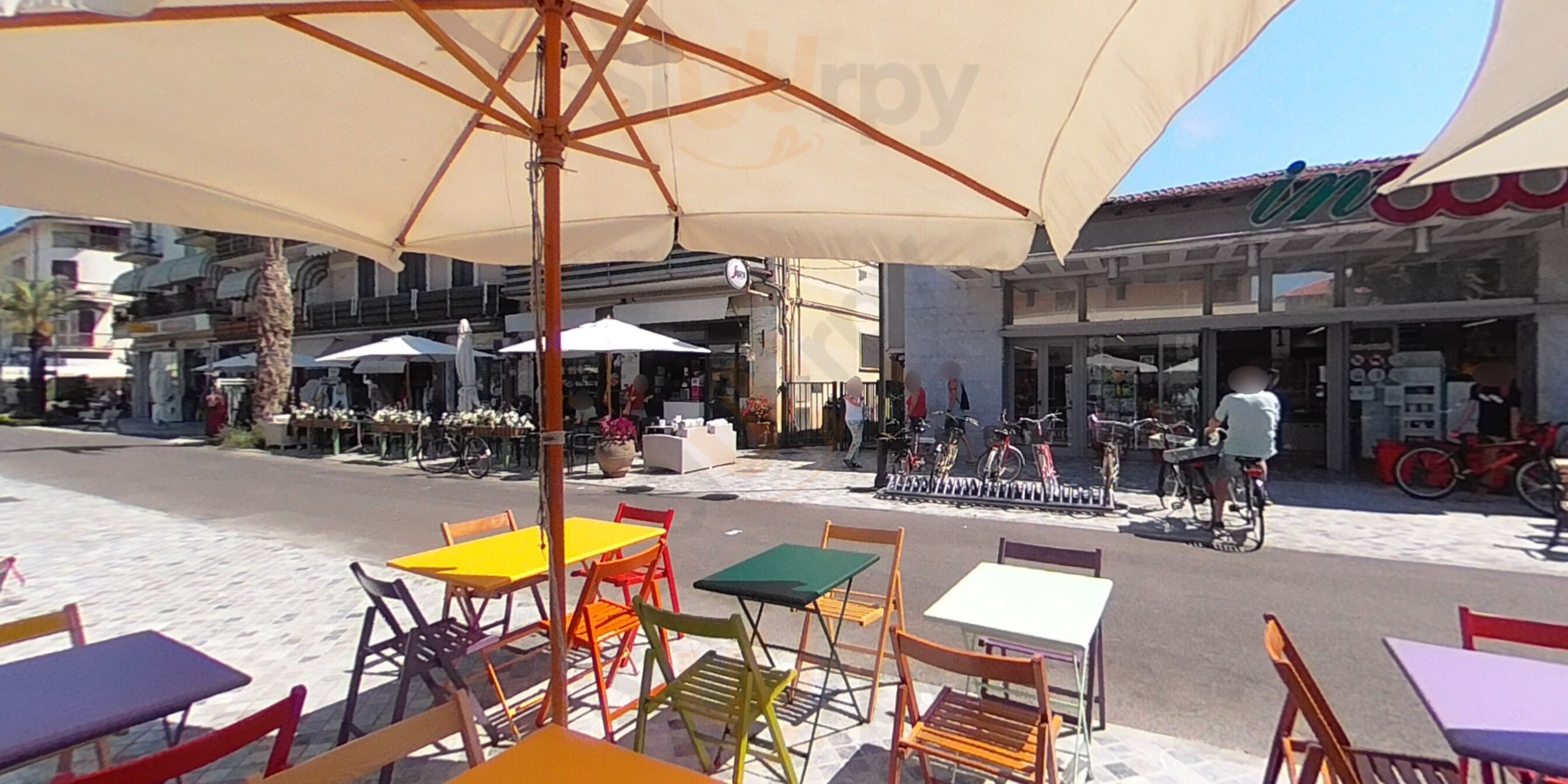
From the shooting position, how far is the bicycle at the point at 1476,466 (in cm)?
834

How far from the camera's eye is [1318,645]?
4.41 meters

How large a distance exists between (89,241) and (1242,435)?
210 ft

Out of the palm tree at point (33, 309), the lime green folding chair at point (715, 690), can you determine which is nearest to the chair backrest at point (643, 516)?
the lime green folding chair at point (715, 690)

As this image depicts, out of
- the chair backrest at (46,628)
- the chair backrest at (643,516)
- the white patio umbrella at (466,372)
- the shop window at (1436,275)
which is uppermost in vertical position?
the shop window at (1436,275)

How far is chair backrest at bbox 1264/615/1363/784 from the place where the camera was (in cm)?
178

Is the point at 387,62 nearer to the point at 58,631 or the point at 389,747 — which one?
the point at 389,747

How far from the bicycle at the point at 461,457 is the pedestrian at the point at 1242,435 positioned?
451 inches

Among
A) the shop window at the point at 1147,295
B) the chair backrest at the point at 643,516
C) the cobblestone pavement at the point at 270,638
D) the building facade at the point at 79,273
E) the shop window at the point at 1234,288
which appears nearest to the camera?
the cobblestone pavement at the point at 270,638

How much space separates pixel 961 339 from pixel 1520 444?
8.08 metres

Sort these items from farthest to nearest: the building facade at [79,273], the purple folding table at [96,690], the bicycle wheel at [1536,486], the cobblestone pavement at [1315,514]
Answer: the building facade at [79,273]
the bicycle wheel at [1536,486]
the cobblestone pavement at [1315,514]
the purple folding table at [96,690]

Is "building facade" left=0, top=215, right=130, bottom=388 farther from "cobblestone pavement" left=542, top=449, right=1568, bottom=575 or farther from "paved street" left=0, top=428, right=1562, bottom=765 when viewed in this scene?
"cobblestone pavement" left=542, top=449, right=1568, bottom=575

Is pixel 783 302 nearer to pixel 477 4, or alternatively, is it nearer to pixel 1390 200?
pixel 1390 200

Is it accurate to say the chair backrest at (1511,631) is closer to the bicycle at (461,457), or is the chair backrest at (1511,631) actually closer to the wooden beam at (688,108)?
the wooden beam at (688,108)

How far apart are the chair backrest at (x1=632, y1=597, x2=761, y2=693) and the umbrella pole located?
12.8 inches
